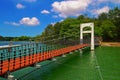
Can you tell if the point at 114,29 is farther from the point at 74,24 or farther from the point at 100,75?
the point at 100,75

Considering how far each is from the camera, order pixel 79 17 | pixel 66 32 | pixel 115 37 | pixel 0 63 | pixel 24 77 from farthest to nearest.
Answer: pixel 79 17
pixel 115 37
pixel 66 32
pixel 24 77
pixel 0 63

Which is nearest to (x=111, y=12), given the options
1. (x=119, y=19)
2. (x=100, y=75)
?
(x=119, y=19)

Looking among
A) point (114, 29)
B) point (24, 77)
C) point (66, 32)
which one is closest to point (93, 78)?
point (24, 77)

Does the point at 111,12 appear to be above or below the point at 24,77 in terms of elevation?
above

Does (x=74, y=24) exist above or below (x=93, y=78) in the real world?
above

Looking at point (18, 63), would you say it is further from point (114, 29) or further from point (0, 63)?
point (114, 29)

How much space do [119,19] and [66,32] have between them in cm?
1175

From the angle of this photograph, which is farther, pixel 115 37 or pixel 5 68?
pixel 115 37

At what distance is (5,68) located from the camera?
883 cm

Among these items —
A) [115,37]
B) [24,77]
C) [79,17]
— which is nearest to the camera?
[24,77]

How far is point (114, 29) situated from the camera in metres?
48.7

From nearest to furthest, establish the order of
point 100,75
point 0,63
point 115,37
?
point 0,63 < point 100,75 < point 115,37

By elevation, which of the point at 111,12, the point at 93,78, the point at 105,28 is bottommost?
the point at 93,78

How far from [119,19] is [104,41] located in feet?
17.4
